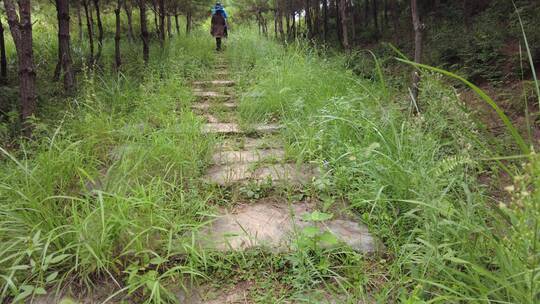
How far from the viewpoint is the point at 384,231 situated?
2197 mm

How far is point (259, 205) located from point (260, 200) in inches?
2.9

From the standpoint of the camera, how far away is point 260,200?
2.77 meters

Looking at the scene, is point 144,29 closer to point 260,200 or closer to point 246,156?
point 246,156

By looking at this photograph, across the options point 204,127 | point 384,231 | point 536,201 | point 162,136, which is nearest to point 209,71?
point 204,127

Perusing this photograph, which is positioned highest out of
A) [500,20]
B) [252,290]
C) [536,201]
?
[500,20]

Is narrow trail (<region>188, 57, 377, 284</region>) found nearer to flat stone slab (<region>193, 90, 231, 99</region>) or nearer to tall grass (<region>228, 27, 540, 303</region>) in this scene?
tall grass (<region>228, 27, 540, 303</region>)

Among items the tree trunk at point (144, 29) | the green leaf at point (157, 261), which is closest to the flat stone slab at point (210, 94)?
the tree trunk at point (144, 29)

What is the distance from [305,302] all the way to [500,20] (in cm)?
843

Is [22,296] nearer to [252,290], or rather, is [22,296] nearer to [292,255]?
[252,290]

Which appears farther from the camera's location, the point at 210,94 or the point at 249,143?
the point at 210,94

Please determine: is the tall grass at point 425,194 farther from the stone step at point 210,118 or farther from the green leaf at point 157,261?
the green leaf at point 157,261

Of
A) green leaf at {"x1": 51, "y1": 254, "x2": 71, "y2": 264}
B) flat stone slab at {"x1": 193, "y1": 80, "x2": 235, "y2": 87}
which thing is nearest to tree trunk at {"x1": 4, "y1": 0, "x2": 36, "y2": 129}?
green leaf at {"x1": 51, "y1": 254, "x2": 71, "y2": 264}

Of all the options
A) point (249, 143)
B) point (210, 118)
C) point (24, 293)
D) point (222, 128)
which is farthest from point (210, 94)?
point (24, 293)

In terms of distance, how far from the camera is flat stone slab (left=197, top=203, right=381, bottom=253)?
2.17m
